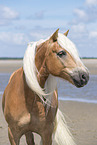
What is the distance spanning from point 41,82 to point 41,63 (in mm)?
228

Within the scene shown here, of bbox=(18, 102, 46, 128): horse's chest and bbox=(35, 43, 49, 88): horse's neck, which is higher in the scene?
bbox=(35, 43, 49, 88): horse's neck

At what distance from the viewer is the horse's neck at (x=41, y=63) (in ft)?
10.2

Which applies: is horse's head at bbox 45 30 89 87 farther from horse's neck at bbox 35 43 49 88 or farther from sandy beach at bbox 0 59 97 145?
sandy beach at bbox 0 59 97 145

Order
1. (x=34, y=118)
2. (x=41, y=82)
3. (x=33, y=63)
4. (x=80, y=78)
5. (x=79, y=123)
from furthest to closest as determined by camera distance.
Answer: (x=79, y=123) < (x=34, y=118) < (x=41, y=82) < (x=33, y=63) < (x=80, y=78)

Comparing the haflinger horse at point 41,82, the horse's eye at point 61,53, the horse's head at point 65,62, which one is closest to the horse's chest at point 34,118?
the haflinger horse at point 41,82

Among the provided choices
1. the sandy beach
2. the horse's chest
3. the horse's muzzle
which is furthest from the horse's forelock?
the sandy beach

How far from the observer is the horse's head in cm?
290

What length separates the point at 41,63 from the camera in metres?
3.15

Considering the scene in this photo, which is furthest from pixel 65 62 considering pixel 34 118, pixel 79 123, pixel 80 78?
pixel 79 123

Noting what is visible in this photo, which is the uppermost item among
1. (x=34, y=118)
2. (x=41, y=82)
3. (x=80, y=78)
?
(x=80, y=78)

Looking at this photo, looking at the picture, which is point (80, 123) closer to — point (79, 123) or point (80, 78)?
point (79, 123)

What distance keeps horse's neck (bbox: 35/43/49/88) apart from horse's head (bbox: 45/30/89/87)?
0.27 ft

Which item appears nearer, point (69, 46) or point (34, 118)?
point (69, 46)

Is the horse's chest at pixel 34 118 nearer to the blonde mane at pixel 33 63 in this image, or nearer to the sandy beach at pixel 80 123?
the blonde mane at pixel 33 63
